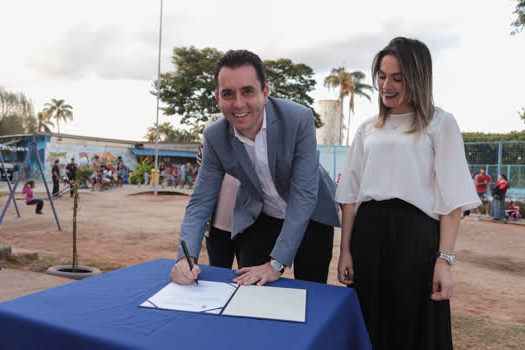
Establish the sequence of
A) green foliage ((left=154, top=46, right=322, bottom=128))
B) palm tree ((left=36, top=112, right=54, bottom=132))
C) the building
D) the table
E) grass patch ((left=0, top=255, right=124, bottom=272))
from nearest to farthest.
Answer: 1. the table
2. grass patch ((left=0, top=255, right=124, bottom=272))
3. green foliage ((left=154, top=46, right=322, bottom=128))
4. the building
5. palm tree ((left=36, top=112, right=54, bottom=132))

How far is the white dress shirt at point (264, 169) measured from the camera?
189 cm

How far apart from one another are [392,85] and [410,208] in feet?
1.74

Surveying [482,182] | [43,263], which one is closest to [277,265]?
[43,263]

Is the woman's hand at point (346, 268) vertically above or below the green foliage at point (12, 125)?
below

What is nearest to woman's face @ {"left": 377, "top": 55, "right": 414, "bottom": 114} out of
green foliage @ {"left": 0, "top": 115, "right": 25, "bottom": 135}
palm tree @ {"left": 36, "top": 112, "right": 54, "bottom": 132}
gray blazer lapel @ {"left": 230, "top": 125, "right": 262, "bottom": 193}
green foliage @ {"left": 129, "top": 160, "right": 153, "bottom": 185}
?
gray blazer lapel @ {"left": 230, "top": 125, "right": 262, "bottom": 193}

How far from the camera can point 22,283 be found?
3.88m

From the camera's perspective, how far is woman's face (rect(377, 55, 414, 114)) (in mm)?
1720

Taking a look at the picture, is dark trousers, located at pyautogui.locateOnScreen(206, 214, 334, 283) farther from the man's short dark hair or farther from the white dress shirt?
the man's short dark hair

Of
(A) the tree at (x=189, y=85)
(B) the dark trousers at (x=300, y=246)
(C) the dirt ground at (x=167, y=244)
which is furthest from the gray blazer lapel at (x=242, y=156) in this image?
(A) the tree at (x=189, y=85)

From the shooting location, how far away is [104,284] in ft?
4.91

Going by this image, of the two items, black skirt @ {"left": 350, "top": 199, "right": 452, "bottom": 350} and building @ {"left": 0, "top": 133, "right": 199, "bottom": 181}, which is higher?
building @ {"left": 0, "top": 133, "right": 199, "bottom": 181}

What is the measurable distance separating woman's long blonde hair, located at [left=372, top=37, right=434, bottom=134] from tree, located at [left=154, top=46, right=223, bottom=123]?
64.2 ft

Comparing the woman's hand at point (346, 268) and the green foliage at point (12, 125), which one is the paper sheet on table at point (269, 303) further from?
the green foliage at point (12, 125)

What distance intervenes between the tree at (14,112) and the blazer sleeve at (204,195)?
39.0m
